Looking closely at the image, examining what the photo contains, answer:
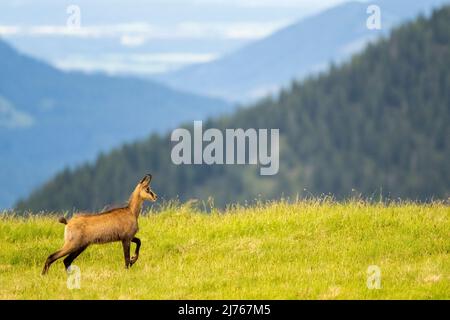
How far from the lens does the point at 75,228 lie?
13906mm

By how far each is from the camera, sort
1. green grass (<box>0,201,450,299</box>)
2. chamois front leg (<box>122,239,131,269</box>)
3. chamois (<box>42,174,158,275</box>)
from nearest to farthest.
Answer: green grass (<box>0,201,450,299</box>) → chamois (<box>42,174,158,275</box>) → chamois front leg (<box>122,239,131,269</box>)

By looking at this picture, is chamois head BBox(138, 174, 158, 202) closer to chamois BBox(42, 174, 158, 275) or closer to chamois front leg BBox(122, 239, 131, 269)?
chamois BBox(42, 174, 158, 275)

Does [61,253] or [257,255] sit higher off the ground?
[61,253]

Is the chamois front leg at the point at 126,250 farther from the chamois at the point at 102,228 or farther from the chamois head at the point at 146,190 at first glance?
the chamois head at the point at 146,190

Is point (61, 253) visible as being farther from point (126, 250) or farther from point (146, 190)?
point (146, 190)

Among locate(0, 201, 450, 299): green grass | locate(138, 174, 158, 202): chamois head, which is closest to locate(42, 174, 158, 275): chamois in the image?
locate(138, 174, 158, 202): chamois head

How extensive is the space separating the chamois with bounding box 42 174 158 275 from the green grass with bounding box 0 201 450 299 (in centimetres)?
42

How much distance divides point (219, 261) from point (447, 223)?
4797 mm

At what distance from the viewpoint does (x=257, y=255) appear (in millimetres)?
15773

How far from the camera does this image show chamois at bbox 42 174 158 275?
13930 mm

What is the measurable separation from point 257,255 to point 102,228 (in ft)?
9.69

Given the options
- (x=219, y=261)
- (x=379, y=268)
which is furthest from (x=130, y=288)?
(x=379, y=268)

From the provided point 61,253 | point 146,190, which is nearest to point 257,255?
point 146,190
